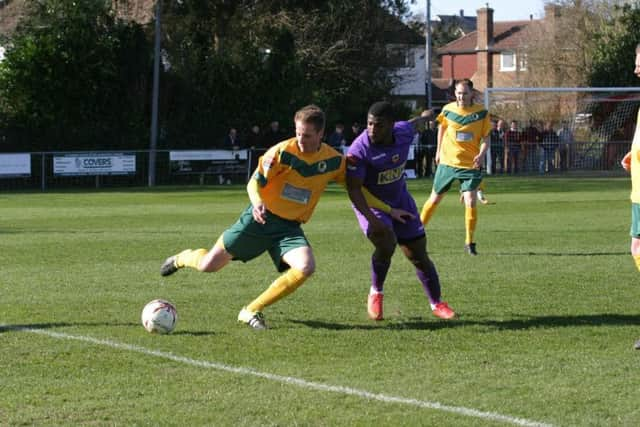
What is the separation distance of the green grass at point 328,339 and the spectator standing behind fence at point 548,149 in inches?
760

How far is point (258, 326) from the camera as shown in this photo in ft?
26.6

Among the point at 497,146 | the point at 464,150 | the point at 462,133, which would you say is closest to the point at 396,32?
the point at 497,146

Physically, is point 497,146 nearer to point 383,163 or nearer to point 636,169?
point 383,163

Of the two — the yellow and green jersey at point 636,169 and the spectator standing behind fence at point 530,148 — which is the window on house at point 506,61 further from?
the yellow and green jersey at point 636,169

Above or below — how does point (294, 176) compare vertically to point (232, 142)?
below

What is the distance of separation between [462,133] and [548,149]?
21493mm

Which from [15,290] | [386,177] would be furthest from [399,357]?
[15,290]

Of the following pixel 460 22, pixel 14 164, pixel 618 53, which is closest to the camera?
pixel 14 164

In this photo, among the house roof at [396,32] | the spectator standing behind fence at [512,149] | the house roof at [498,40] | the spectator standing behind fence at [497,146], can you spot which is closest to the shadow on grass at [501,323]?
the spectator standing behind fence at [497,146]

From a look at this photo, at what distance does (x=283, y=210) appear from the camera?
27.0ft

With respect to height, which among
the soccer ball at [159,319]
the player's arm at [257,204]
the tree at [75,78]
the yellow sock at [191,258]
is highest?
the tree at [75,78]

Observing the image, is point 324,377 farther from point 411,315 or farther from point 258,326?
point 411,315

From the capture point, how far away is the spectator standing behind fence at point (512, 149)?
3412 cm

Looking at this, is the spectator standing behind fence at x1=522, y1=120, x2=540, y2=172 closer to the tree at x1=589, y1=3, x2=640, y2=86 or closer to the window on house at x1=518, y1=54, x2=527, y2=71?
the tree at x1=589, y1=3, x2=640, y2=86
